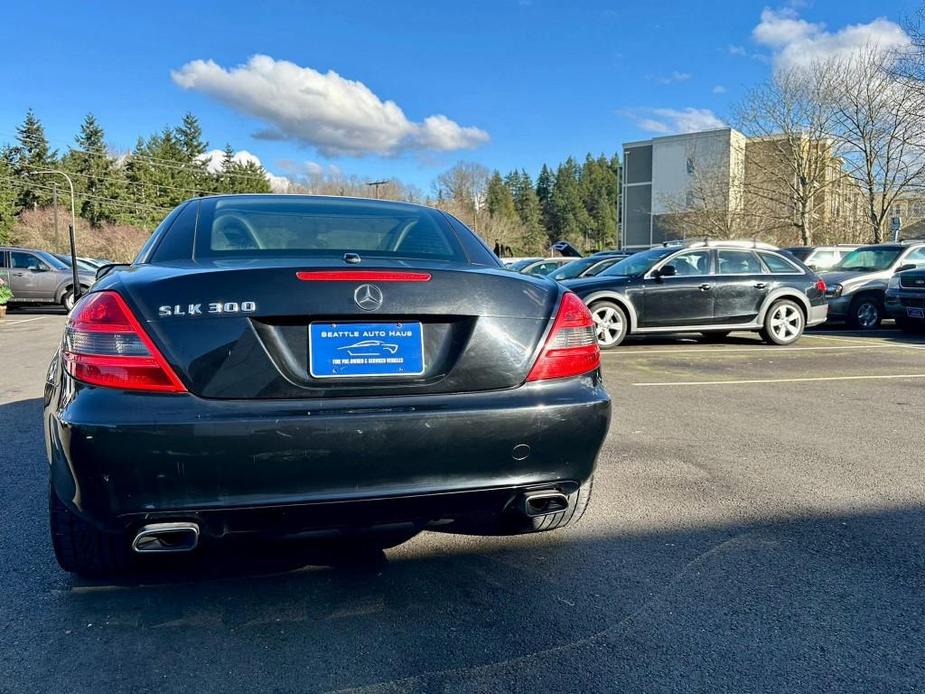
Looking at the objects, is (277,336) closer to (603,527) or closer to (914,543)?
(603,527)

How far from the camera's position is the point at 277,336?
213cm

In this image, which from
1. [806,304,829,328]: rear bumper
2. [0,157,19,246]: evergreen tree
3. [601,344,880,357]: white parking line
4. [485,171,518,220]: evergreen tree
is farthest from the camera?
[485,171,518,220]: evergreen tree

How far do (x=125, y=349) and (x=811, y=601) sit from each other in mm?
2548

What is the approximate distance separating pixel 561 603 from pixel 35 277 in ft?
63.6

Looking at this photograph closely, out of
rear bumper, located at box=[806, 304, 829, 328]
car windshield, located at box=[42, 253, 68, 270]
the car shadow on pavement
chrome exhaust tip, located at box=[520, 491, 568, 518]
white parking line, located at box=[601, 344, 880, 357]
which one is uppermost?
car windshield, located at box=[42, 253, 68, 270]

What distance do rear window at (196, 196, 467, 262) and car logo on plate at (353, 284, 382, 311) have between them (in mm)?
416

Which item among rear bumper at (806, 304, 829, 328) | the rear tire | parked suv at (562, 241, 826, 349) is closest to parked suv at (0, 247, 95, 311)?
parked suv at (562, 241, 826, 349)

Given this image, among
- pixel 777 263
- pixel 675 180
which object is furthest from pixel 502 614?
pixel 675 180

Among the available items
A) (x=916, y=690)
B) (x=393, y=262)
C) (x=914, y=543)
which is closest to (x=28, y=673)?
(x=393, y=262)

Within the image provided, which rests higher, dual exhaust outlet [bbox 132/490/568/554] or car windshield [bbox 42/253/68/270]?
car windshield [bbox 42/253/68/270]

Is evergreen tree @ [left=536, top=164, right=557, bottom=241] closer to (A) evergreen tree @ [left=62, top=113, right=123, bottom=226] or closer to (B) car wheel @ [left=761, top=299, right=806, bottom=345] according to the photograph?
(A) evergreen tree @ [left=62, top=113, right=123, bottom=226]

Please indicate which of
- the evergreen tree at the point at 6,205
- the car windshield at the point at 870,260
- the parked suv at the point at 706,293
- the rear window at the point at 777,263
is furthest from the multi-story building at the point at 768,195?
the evergreen tree at the point at 6,205

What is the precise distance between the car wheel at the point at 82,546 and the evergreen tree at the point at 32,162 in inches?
2584

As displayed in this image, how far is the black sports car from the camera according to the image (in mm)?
2033
